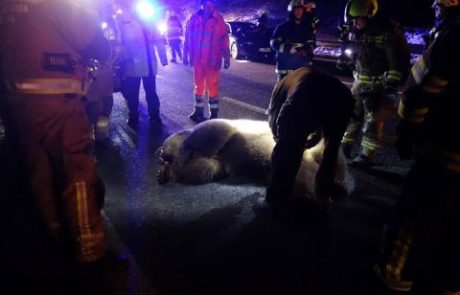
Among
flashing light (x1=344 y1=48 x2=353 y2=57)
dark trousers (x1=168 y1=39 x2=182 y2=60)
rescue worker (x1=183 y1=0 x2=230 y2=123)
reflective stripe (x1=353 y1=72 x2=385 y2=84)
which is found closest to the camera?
reflective stripe (x1=353 y1=72 x2=385 y2=84)

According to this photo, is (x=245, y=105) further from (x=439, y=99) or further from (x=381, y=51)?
(x=439, y=99)

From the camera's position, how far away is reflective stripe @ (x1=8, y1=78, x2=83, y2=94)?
2.69 m

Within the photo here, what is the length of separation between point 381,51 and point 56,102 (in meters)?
3.88

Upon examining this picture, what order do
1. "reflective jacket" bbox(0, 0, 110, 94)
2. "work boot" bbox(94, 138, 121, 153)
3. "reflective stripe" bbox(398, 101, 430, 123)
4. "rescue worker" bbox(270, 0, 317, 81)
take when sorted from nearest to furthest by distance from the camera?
"reflective stripe" bbox(398, 101, 430, 123) < "reflective jacket" bbox(0, 0, 110, 94) < "work boot" bbox(94, 138, 121, 153) < "rescue worker" bbox(270, 0, 317, 81)

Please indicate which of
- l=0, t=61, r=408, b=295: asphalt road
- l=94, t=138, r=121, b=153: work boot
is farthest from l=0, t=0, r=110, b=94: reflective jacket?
l=94, t=138, r=121, b=153: work boot

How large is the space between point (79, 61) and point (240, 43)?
45.3ft

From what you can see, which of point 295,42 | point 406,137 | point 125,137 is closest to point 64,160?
point 406,137

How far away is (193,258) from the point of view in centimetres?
307

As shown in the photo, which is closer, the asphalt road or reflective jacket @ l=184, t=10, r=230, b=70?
the asphalt road

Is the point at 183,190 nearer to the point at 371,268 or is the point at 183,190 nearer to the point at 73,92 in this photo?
the point at 73,92

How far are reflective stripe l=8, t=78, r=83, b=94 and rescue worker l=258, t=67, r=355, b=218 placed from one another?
1781mm

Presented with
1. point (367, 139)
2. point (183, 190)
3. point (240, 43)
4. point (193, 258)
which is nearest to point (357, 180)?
point (367, 139)

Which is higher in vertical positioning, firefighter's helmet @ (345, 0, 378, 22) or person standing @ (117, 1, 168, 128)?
firefighter's helmet @ (345, 0, 378, 22)

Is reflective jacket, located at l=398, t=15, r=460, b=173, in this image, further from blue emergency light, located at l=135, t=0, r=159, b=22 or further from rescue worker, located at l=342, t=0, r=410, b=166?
blue emergency light, located at l=135, t=0, r=159, b=22
